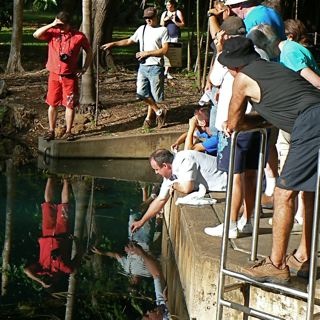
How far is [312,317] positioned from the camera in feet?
17.3

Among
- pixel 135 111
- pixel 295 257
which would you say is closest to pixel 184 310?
pixel 295 257

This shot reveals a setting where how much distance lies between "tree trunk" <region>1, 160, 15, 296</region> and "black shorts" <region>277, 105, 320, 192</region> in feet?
10.2

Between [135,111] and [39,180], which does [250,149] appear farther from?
[135,111]

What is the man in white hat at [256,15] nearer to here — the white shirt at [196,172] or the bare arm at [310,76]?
the bare arm at [310,76]

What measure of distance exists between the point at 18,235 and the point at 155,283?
1865mm

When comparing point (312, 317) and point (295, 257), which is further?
point (295, 257)

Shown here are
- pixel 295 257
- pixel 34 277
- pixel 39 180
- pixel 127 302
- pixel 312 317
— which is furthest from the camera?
pixel 39 180

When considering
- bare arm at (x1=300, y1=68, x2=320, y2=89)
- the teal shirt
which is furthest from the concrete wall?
the teal shirt

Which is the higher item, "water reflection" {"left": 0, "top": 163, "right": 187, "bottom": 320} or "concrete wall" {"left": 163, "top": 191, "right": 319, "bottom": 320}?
"concrete wall" {"left": 163, "top": 191, "right": 319, "bottom": 320}

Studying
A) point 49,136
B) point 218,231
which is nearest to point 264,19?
point 218,231

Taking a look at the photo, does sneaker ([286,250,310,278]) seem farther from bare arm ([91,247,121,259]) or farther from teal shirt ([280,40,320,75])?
bare arm ([91,247,121,259])

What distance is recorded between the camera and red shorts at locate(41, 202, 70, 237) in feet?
30.5

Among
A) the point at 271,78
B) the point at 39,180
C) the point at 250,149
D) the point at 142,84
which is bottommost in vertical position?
the point at 39,180

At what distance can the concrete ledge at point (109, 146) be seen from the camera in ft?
41.3
